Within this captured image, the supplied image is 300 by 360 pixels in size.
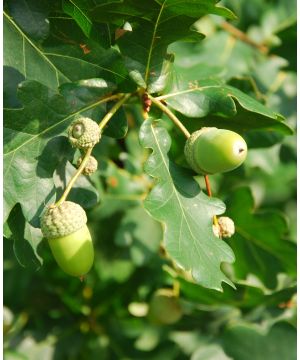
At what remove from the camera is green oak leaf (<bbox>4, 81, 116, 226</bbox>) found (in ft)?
5.00

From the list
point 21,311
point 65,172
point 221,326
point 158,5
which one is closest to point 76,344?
point 21,311

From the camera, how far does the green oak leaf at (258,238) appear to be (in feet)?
7.19

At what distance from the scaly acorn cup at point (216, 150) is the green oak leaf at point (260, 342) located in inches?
38.8

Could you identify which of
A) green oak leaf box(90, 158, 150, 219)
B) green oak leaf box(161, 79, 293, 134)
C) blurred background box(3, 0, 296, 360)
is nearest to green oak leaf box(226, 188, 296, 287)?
blurred background box(3, 0, 296, 360)

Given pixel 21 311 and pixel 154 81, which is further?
pixel 21 311

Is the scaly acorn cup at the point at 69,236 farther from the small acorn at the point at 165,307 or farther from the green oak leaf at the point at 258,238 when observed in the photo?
the small acorn at the point at 165,307

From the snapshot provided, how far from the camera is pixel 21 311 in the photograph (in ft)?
8.55

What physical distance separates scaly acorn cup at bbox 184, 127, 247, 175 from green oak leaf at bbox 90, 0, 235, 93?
20 centimetres

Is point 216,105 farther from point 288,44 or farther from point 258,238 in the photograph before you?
point 288,44

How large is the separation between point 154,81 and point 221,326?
1.24 meters

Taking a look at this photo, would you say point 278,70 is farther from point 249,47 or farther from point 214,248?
point 214,248

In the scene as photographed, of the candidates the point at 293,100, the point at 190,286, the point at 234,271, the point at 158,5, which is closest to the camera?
the point at 158,5

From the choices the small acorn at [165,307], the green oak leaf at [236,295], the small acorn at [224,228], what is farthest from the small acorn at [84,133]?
the small acorn at [165,307]

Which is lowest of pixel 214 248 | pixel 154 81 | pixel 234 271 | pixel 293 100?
pixel 234 271
